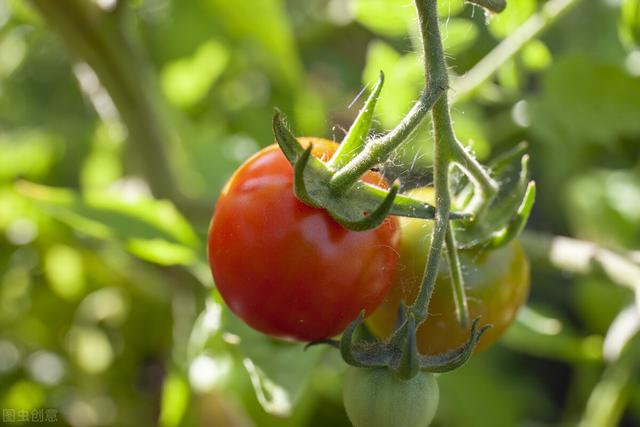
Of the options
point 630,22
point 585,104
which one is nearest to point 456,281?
point 630,22

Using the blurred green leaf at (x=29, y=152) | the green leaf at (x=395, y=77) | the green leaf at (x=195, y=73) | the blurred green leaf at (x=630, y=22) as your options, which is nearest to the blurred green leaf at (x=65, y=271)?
the blurred green leaf at (x=29, y=152)

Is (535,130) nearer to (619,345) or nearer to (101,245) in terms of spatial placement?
(619,345)

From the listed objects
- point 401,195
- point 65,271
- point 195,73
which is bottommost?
point 65,271

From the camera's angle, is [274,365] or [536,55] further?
[536,55]

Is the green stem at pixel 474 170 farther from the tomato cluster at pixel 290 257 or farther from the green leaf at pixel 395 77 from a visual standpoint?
the green leaf at pixel 395 77

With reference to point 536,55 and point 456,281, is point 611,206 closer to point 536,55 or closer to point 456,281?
point 536,55

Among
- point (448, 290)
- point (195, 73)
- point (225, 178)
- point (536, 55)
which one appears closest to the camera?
point (448, 290)
